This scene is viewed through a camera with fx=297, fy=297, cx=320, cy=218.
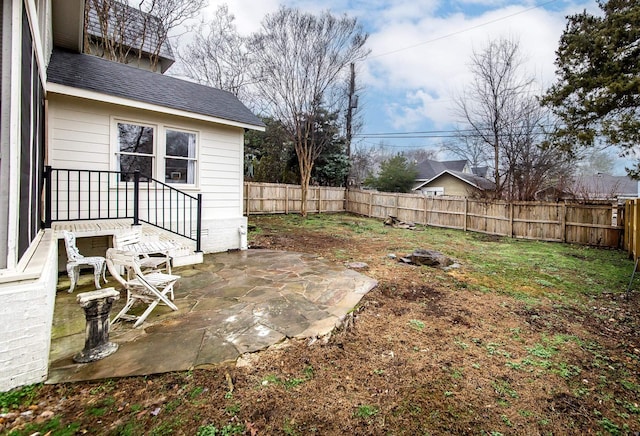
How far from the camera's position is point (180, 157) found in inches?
248

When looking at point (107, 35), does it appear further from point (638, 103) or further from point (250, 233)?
point (638, 103)

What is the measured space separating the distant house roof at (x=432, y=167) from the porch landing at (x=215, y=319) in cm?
2626

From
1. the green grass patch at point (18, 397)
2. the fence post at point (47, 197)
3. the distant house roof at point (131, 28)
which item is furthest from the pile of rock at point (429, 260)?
the distant house roof at point (131, 28)

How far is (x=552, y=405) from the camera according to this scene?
220 cm

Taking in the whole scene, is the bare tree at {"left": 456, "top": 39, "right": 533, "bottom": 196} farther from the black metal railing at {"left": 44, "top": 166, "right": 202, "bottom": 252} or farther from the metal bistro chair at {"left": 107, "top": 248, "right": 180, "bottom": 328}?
the metal bistro chair at {"left": 107, "top": 248, "right": 180, "bottom": 328}

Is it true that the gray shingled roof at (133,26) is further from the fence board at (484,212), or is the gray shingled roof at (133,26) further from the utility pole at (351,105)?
the utility pole at (351,105)

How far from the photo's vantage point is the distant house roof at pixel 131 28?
11.4 m

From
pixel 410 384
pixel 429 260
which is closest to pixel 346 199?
pixel 429 260

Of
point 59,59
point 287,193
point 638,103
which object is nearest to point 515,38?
point 638,103

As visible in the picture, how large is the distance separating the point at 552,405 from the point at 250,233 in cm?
863

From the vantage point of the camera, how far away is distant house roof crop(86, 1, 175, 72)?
11438 millimetres

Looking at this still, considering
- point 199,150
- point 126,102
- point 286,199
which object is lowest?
point 286,199

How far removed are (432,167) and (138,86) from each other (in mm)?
30078

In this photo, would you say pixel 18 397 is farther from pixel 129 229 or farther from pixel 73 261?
pixel 129 229
